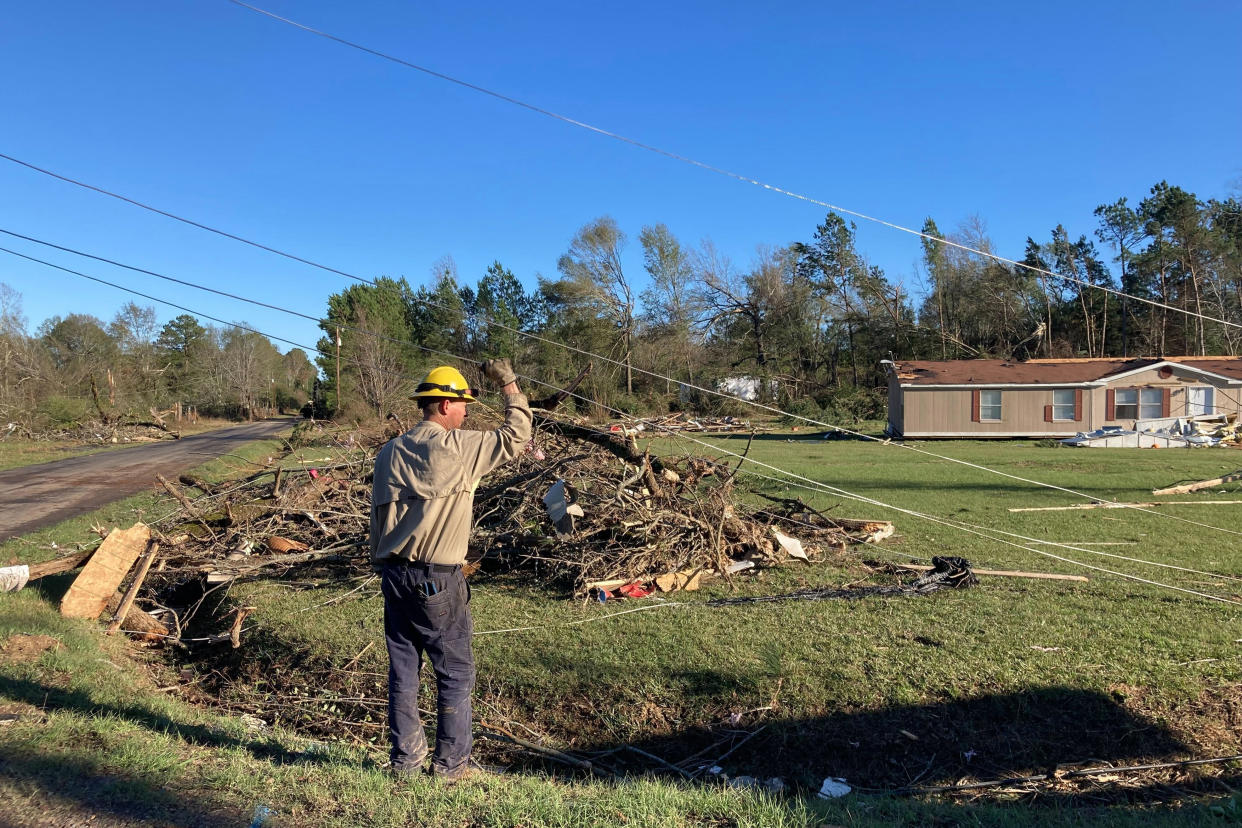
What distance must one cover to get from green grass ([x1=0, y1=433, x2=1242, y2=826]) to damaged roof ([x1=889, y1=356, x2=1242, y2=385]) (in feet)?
79.3

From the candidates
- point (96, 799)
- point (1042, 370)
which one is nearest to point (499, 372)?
point (96, 799)

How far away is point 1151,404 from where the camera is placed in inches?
1156

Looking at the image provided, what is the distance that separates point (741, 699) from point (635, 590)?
8.92 ft

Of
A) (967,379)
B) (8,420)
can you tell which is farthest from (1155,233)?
(8,420)

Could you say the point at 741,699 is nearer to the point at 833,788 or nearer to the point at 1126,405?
the point at 833,788

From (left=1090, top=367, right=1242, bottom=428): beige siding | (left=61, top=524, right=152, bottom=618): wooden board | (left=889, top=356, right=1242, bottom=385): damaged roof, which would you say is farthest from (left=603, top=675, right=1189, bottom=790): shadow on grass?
(left=1090, top=367, right=1242, bottom=428): beige siding

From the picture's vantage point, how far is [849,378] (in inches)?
2120

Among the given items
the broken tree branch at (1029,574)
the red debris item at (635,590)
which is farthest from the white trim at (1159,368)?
the red debris item at (635,590)

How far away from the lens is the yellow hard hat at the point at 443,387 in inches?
146

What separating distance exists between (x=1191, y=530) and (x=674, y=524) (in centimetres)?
845

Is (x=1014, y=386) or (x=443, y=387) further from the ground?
(x=1014, y=386)

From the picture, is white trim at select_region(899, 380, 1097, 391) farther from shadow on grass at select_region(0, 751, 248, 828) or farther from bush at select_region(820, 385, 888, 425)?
shadow on grass at select_region(0, 751, 248, 828)

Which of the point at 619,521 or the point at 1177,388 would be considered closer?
the point at 619,521

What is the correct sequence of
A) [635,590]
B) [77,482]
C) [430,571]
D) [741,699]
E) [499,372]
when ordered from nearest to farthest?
[430,571], [499,372], [741,699], [635,590], [77,482]
